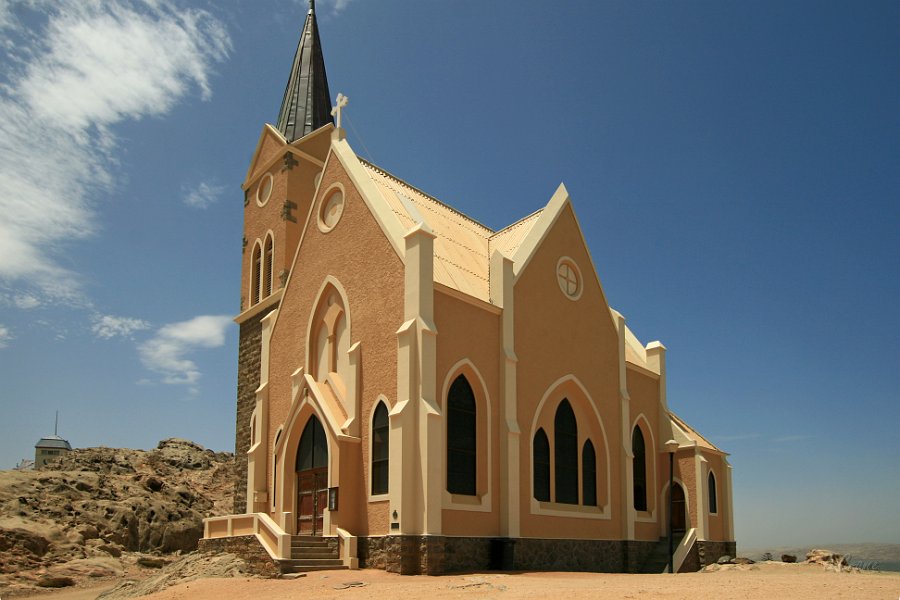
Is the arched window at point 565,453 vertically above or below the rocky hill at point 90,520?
above

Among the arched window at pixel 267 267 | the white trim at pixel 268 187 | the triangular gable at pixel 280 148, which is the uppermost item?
the triangular gable at pixel 280 148

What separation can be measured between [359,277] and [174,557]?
18.4 meters

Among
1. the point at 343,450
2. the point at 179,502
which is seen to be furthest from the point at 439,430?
the point at 179,502

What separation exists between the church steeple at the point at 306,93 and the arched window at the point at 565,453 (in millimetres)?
15759

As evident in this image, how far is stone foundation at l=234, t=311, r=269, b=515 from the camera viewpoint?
2750cm

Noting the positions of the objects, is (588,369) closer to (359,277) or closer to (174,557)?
(359,277)

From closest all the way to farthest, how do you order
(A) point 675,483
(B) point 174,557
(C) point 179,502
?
(A) point 675,483 → (B) point 174,557 → (C) point 179,502

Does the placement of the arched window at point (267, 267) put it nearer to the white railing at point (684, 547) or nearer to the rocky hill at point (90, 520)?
the rocky hill at point (90, 520)

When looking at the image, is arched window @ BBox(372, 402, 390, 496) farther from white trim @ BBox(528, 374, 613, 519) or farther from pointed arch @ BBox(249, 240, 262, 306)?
pointed arch @ BBox(249, 240, 262, 306)

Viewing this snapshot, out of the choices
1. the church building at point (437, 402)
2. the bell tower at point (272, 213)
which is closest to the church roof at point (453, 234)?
the church building at point (437, 402)

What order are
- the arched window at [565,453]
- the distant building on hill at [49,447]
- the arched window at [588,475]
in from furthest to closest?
1. the distant building on hill at [49,447]
2. the arched window at [588,475]
3. the arched window at [565,453]

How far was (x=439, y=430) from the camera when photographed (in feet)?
60.4

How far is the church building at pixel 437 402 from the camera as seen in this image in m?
18.8

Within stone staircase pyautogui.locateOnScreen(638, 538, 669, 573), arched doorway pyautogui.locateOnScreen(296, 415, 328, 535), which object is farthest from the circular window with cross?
stone staircase pyautogui.locateOnScreen(638, 538, 669, 573)
